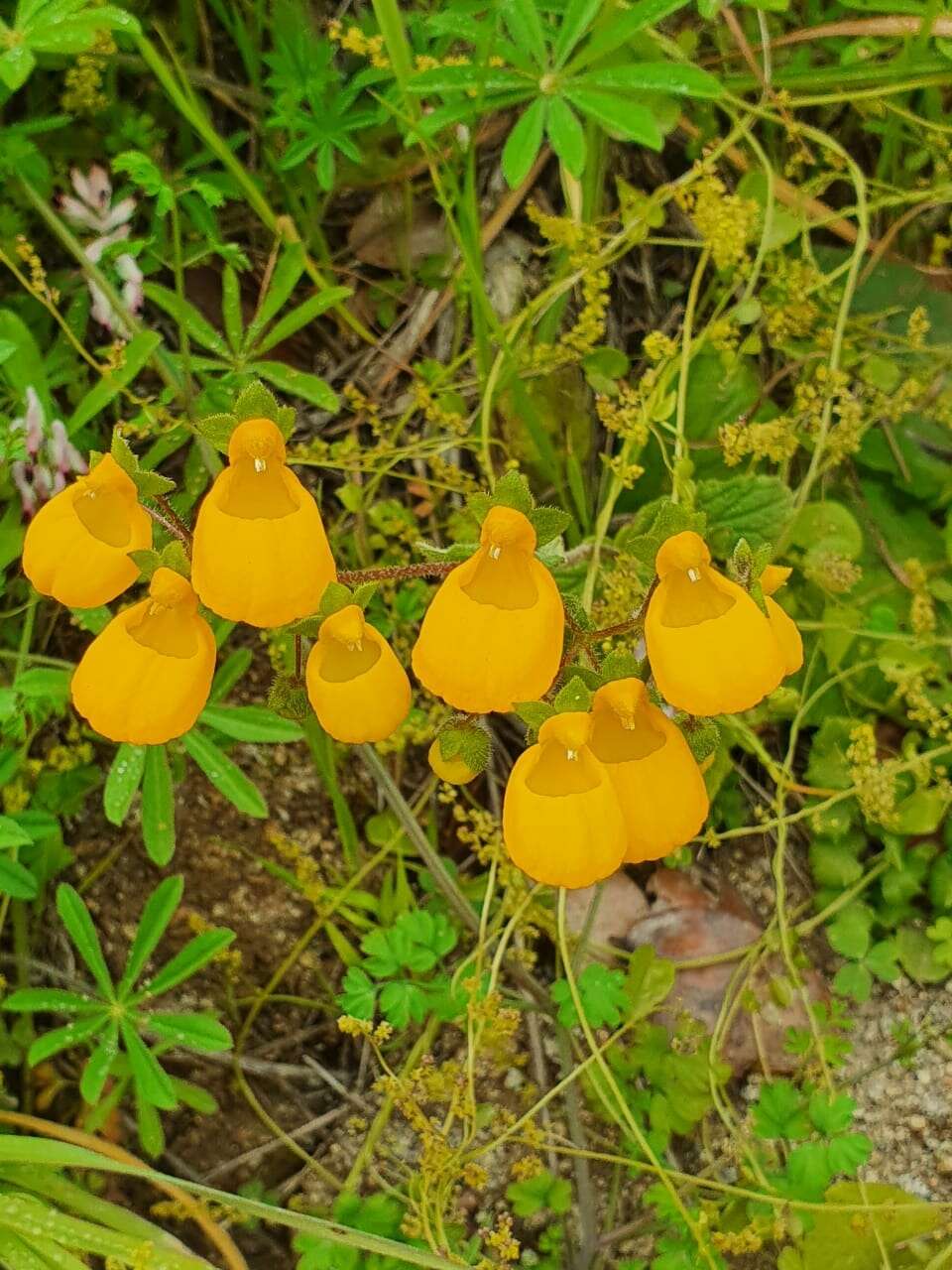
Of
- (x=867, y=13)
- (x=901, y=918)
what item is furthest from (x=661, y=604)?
(x=867, y=13)

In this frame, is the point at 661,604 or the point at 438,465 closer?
the point at 661,604

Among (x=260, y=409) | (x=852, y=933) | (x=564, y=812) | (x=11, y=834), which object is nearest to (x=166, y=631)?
(x=260, y=409)

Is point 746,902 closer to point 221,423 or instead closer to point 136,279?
point 221,423

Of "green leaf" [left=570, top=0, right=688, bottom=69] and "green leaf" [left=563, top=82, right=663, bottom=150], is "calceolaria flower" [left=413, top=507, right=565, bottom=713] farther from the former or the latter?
"green leaf" [left=570, top=0, right=688, bottom=69]

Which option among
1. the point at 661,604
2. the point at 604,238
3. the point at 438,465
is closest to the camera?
the point at 661,604

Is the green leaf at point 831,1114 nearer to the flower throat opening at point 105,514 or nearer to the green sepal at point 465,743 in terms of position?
the green sepal at point 465,743

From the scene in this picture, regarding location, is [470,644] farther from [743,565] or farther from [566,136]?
[566,136]

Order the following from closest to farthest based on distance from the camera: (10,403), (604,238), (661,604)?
→ (661,604) → (10,403) → (604,238)
